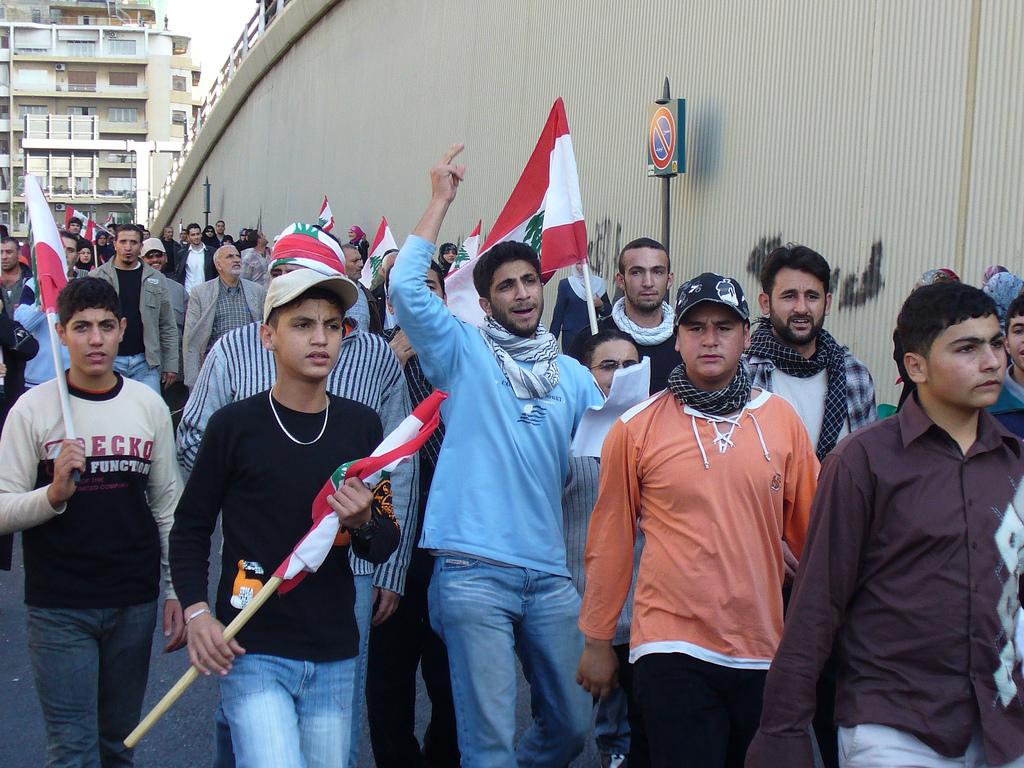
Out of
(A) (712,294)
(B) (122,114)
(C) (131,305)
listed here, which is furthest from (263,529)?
(B) (122,114)

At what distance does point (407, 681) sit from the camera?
209 inches

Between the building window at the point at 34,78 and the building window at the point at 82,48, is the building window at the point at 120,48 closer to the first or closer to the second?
the building window at the point at 82,48

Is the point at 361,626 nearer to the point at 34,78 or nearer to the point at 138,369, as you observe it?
the point at 138,369

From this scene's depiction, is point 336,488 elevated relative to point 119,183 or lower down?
lower down

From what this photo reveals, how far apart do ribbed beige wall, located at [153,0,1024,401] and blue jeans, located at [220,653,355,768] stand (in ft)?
20.7

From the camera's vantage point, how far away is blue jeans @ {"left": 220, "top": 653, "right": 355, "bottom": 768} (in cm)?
364

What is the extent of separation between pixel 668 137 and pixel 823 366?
27.9 ft

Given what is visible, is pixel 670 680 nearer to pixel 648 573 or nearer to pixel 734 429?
pixel 648 573

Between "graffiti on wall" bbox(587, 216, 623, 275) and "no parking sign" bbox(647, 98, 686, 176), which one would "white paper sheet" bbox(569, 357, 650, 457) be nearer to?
"no parking sign" bbox(647, 98, 686, 176)

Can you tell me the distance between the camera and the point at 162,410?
4723mm

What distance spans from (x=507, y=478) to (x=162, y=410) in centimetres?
126

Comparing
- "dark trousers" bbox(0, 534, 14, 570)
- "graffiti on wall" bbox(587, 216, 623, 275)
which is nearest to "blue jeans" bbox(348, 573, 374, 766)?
"dark trousers" bbox(0, 534, 14, 570)

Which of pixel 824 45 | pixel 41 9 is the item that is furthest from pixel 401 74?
pixel 41 9

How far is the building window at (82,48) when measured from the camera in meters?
97.1
